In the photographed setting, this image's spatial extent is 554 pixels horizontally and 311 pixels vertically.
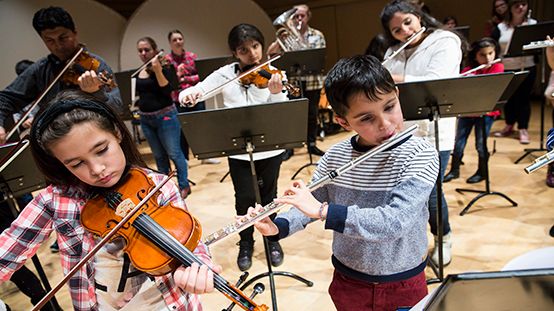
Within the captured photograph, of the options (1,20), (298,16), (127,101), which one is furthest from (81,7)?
(298,16)

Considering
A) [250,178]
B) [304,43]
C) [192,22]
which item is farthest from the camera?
[192,22]

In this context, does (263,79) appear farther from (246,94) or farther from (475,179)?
(475,179)

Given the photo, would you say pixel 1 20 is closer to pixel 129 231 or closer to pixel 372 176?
pixel 129 231

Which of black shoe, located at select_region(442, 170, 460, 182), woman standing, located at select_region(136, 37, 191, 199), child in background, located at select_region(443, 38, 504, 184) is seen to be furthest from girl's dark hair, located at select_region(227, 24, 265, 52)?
black shoe, located at select_region(442, 170, 460, 182)

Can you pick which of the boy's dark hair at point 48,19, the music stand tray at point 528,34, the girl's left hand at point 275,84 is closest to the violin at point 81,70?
the boy's dark hair at point 48,19

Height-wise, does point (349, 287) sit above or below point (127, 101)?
below

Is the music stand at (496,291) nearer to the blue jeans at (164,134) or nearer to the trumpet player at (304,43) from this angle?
the trumpet player at (304,43)

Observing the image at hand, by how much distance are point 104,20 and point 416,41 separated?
5.25 metres

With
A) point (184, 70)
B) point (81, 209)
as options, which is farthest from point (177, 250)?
point (184, 70)

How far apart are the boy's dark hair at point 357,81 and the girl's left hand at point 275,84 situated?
852 millimetres

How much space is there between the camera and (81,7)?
5590 mm

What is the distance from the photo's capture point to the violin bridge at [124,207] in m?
1.06

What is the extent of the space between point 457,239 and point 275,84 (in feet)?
5.26

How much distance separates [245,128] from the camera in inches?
69.6
